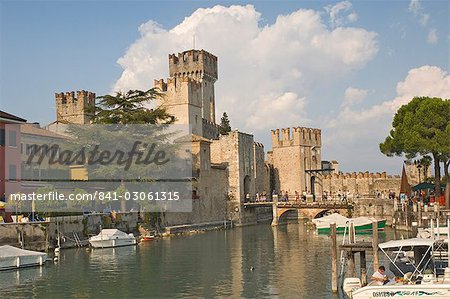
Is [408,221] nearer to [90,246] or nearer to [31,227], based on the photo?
[90,246]

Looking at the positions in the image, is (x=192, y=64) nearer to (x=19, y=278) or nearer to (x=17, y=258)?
(x=17, y=258)

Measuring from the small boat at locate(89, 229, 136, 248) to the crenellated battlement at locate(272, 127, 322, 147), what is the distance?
33.5 m

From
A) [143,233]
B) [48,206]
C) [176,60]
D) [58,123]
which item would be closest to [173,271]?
[48,206]

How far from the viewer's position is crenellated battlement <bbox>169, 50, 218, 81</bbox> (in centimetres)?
6775

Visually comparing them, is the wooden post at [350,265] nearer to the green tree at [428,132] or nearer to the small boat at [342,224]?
the green tree at [428,132]

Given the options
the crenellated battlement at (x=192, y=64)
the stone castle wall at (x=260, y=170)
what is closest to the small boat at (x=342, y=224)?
the stone castle wall at (x=260, y=170)

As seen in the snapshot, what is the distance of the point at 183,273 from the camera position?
22594 mm

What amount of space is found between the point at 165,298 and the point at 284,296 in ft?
11.4

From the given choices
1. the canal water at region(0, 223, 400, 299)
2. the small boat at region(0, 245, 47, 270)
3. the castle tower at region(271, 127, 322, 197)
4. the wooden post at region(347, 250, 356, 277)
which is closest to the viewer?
the wooden post at region(347, 250, 356, 277)

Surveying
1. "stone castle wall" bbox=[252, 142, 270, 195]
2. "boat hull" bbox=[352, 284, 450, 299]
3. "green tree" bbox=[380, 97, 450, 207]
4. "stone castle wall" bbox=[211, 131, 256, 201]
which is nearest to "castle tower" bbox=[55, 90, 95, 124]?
"stone castle wall" bbox=[211, 131, 256, 201]

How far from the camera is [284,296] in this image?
17.3m

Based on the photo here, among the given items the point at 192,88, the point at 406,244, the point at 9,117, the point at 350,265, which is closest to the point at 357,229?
the point at 350,265

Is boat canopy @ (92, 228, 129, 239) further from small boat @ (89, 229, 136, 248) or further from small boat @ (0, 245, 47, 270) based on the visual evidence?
small boat @ (0, 245, 47, 270)

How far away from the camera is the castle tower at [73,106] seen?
57.6 meters
